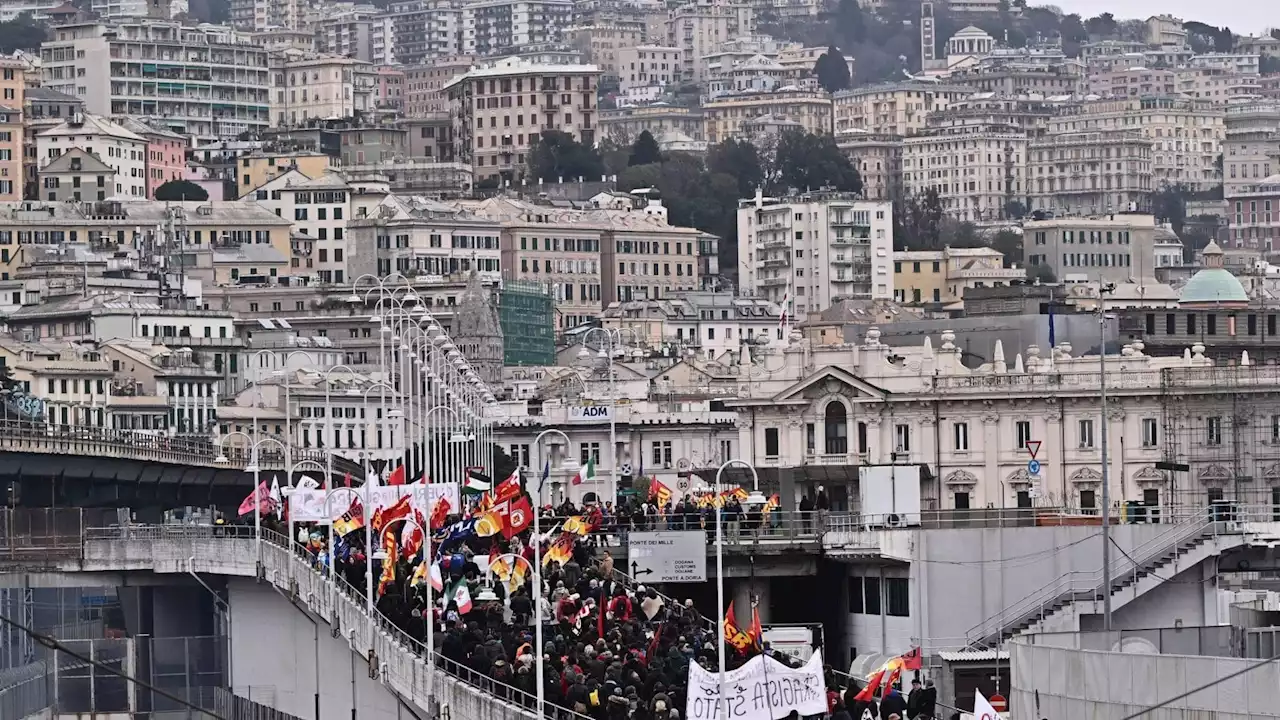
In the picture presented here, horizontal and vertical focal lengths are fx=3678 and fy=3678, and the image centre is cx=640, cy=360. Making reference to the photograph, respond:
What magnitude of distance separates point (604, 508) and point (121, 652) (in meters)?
12.9

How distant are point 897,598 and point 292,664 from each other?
1398 cm

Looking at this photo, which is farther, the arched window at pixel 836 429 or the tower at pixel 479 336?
the tower at pixel 479 336

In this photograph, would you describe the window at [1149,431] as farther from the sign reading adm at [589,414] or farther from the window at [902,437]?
the sign reading adm at [589,414]

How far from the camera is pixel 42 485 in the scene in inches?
4370

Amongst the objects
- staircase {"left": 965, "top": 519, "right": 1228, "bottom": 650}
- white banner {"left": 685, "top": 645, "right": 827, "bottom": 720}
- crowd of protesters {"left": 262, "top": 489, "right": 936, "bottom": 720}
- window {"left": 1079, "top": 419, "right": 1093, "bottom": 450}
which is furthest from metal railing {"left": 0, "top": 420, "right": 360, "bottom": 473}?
white banner {"left": 685, "top": 645, "right": 827, "bottom": 720}

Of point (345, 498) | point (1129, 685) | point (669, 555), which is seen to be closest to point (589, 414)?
point (669, 555)

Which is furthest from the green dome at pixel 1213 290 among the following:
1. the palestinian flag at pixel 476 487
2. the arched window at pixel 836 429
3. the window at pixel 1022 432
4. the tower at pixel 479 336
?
the palestinian flag at pixel 476 487

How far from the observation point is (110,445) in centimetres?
11012

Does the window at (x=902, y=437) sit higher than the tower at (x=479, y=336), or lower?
lower

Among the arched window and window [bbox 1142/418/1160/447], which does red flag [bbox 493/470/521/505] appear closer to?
window [bbox 1142/418/1160/447]

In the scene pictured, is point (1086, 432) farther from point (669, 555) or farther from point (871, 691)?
point (871, 691)

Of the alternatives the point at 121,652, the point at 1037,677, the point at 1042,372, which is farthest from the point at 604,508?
the point at 1037,677

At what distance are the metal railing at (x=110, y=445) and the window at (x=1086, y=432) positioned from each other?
24.0m

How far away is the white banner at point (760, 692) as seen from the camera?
44688 millimetres
